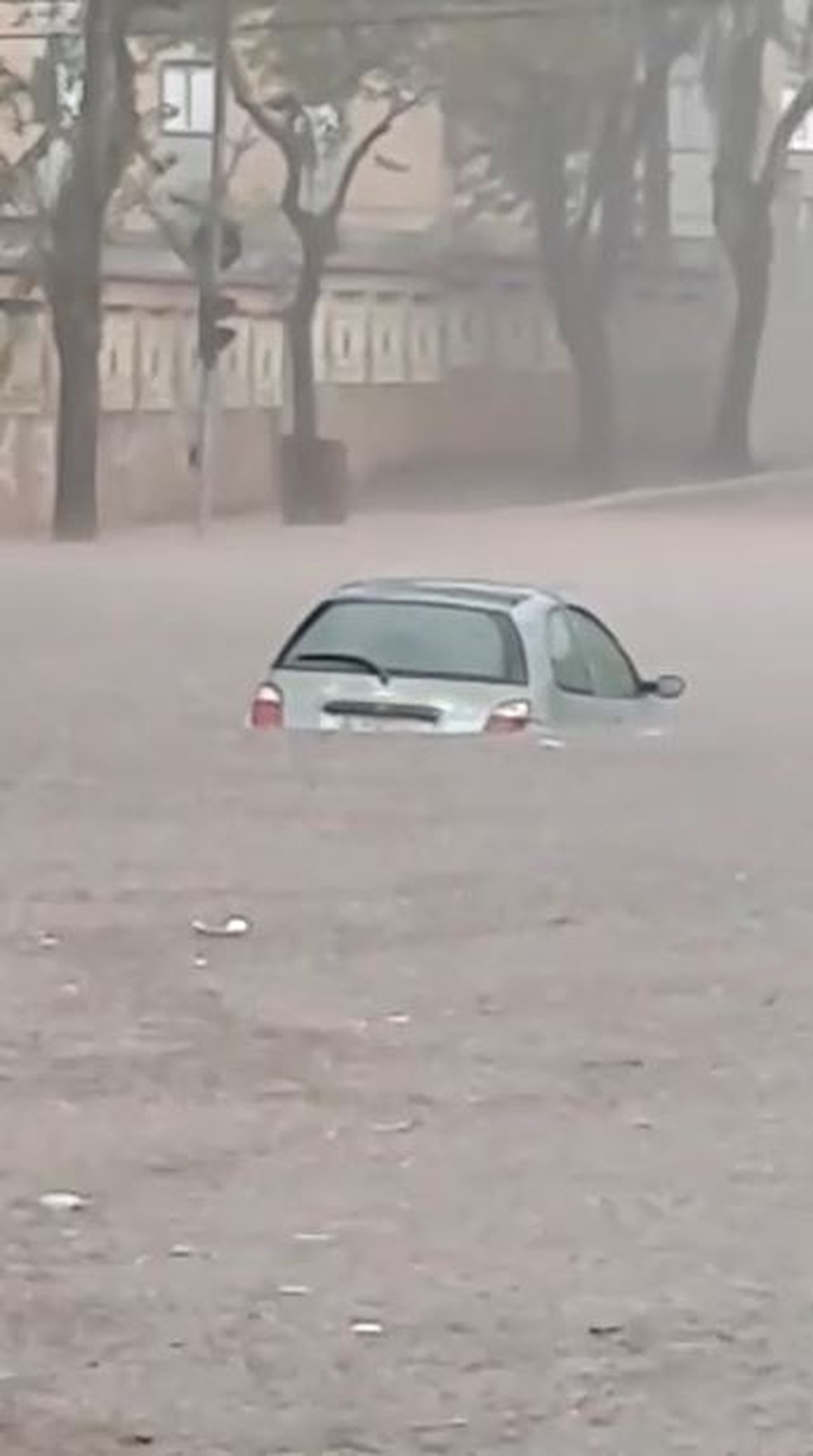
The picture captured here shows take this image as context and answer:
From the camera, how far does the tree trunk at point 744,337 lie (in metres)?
67.6

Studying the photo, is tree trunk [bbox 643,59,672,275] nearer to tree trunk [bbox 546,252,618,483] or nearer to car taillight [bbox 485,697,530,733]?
tree trunk [bbox 546,252,618,483]

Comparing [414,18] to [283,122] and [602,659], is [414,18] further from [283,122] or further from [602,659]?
[602,659]

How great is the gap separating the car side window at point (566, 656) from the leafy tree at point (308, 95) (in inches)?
1313

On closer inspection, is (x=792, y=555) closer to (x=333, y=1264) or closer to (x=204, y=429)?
(x=204, y=429)

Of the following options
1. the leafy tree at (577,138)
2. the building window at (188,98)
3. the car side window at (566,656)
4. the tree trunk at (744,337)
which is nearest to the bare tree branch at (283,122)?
Result: the leafy tree at (577,138)

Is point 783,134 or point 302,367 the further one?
point 783,134

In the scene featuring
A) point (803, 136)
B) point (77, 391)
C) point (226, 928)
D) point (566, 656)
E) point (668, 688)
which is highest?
point (226, 928)

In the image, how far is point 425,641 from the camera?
22484mm

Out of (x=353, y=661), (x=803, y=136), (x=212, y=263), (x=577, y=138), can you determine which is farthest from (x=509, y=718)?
(x=803, y=136)

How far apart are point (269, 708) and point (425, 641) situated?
3.73ft

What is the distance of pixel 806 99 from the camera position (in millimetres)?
65688

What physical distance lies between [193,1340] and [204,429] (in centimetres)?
4580

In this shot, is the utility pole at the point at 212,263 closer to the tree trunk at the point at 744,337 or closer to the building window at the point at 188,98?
the tree trunk at the point at 744,337

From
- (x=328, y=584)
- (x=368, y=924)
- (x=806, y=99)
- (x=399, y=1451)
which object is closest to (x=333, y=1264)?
(x=399, y=1451)
